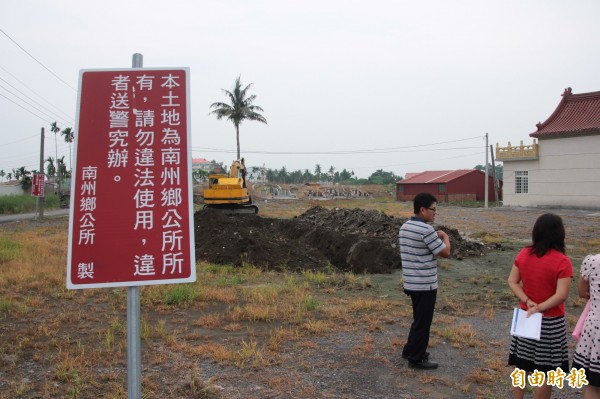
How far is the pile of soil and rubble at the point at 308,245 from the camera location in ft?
35.2

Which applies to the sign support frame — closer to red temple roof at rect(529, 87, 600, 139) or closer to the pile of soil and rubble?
the pile of soil and rubble

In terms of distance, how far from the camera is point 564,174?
3070 centimetres

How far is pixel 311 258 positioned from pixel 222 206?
352 inches

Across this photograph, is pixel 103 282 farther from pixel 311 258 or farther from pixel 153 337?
pixel 311 258

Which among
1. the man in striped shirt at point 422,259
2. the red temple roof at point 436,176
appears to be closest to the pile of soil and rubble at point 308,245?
the man in striped shirt at point 422,259

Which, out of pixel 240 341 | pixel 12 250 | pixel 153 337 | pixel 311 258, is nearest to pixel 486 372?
pixel 240 341

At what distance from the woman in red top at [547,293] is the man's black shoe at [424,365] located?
4.12 feet

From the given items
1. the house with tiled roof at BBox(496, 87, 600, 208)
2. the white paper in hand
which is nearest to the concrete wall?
the house with tiled roof at BBox(496, 87, 600, 208)

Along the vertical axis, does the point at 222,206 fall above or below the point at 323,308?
above

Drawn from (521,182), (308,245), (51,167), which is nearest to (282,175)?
(51,167)

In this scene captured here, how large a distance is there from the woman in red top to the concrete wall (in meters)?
30.8

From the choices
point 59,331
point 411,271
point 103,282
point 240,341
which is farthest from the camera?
point 59,331

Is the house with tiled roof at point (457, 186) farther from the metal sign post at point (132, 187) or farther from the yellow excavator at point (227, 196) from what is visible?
the metal sign post at point (132, 187)

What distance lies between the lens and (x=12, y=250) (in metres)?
11.3
